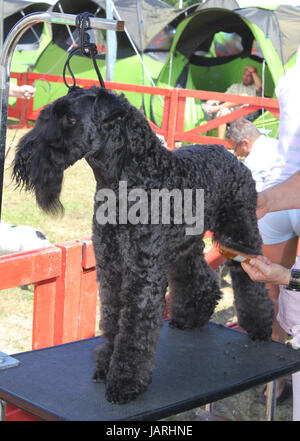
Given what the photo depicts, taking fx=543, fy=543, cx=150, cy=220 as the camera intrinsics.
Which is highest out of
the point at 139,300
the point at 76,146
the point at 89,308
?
the point at 76,146

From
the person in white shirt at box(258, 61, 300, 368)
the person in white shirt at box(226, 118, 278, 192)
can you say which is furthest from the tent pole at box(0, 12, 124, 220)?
the person in white shirt at box(226, 118, 278, 192)

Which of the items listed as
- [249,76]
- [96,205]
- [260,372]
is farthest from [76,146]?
[249,76]

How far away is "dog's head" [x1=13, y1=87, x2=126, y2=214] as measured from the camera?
3.85ft

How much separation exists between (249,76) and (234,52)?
1.06 metres

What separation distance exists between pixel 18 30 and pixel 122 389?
0.90 m

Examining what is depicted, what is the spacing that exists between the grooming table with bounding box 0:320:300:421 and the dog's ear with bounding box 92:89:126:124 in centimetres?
65

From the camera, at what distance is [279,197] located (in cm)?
181

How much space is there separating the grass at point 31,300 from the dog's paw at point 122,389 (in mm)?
423

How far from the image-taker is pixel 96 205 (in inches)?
51.7

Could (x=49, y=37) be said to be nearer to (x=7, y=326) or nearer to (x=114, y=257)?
(x=7, y=326)

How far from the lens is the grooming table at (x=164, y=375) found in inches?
51.1

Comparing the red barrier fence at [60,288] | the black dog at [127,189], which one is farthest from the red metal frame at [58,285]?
the black dog at [127,189]

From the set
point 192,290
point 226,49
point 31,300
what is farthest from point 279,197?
point 226,49

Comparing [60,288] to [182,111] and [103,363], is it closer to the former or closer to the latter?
[103,363]
